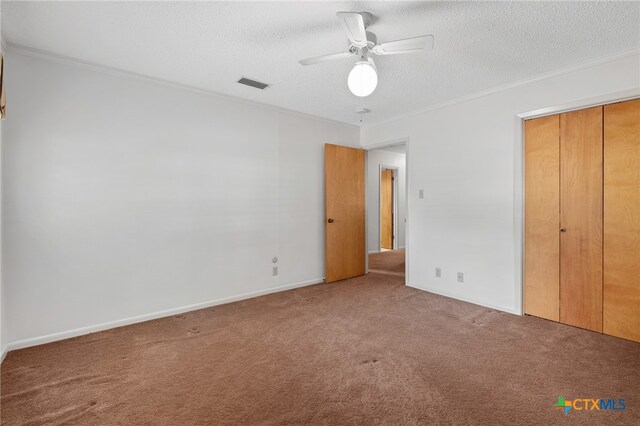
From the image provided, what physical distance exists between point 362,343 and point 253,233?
1983mm

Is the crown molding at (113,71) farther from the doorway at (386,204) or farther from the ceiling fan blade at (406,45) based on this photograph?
the doorway at (386,204)

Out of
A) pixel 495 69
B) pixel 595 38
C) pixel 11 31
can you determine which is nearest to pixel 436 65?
pixel 495 69

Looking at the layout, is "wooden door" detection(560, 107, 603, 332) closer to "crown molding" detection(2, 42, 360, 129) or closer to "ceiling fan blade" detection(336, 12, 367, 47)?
"ceiling fan blade" detection(336, 12, 367, 47)

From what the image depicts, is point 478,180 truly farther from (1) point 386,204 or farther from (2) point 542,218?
(1) point 386,204

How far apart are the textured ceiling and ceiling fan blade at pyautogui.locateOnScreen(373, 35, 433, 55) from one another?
23cm

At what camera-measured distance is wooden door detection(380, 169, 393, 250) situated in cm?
809

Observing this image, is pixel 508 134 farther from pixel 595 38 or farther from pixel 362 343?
pixel 362 343

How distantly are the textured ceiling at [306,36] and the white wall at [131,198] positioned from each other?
373 mm

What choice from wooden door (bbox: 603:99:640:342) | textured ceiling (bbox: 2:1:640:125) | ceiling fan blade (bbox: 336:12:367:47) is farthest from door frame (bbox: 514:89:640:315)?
ceiling fan blade (bbox: 336:12:367:47)

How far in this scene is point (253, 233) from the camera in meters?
3.96

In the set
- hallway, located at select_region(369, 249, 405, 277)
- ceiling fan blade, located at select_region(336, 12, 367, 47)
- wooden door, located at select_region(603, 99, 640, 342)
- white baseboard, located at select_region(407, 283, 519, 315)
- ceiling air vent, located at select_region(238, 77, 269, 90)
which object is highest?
ceiling air vent, located at select_region(238, 77, 269, 90)

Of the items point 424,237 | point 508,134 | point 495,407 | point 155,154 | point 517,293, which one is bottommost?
point 495,407

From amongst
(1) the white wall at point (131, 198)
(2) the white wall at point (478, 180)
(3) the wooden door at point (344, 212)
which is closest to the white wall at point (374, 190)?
(3) the wooden door at point (344, 212)

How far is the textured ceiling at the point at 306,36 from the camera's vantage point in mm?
2055
